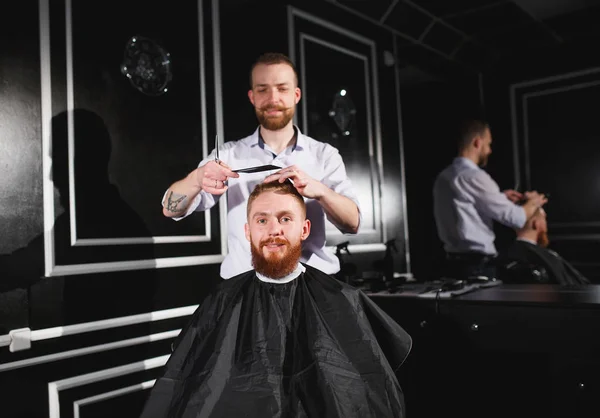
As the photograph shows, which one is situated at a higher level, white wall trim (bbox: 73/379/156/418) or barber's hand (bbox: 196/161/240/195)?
barber's hand (bbox: 196/161/240/195)

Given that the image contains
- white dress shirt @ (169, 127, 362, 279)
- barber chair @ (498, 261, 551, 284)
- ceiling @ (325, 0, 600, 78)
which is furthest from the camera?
ceiling @ (325, 0, 600, 78)

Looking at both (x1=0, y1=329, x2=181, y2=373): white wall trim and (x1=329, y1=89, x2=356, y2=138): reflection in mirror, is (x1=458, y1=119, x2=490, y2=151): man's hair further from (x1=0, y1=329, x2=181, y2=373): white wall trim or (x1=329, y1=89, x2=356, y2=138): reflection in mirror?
(x1=0, y1=329, x2=181, y2=373): white wall trim

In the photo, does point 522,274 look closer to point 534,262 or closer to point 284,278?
point 534,262

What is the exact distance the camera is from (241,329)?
4.99ft

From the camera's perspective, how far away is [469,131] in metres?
3.65

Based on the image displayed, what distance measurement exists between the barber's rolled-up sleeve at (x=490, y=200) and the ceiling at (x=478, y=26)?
132cm

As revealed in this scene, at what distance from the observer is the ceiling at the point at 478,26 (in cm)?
388

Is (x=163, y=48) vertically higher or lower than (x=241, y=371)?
higher

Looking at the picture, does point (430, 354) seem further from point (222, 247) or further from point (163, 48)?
point (163, 48)

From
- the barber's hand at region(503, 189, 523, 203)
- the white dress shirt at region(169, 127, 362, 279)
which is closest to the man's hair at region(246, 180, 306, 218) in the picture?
the white dress shirt at region(169, 127, 362, 279)

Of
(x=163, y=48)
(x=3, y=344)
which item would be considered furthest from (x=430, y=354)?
(x=163, y=48)

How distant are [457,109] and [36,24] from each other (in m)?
4.11

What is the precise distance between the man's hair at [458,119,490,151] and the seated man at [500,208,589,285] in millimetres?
660

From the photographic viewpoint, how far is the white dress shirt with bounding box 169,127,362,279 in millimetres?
1849
